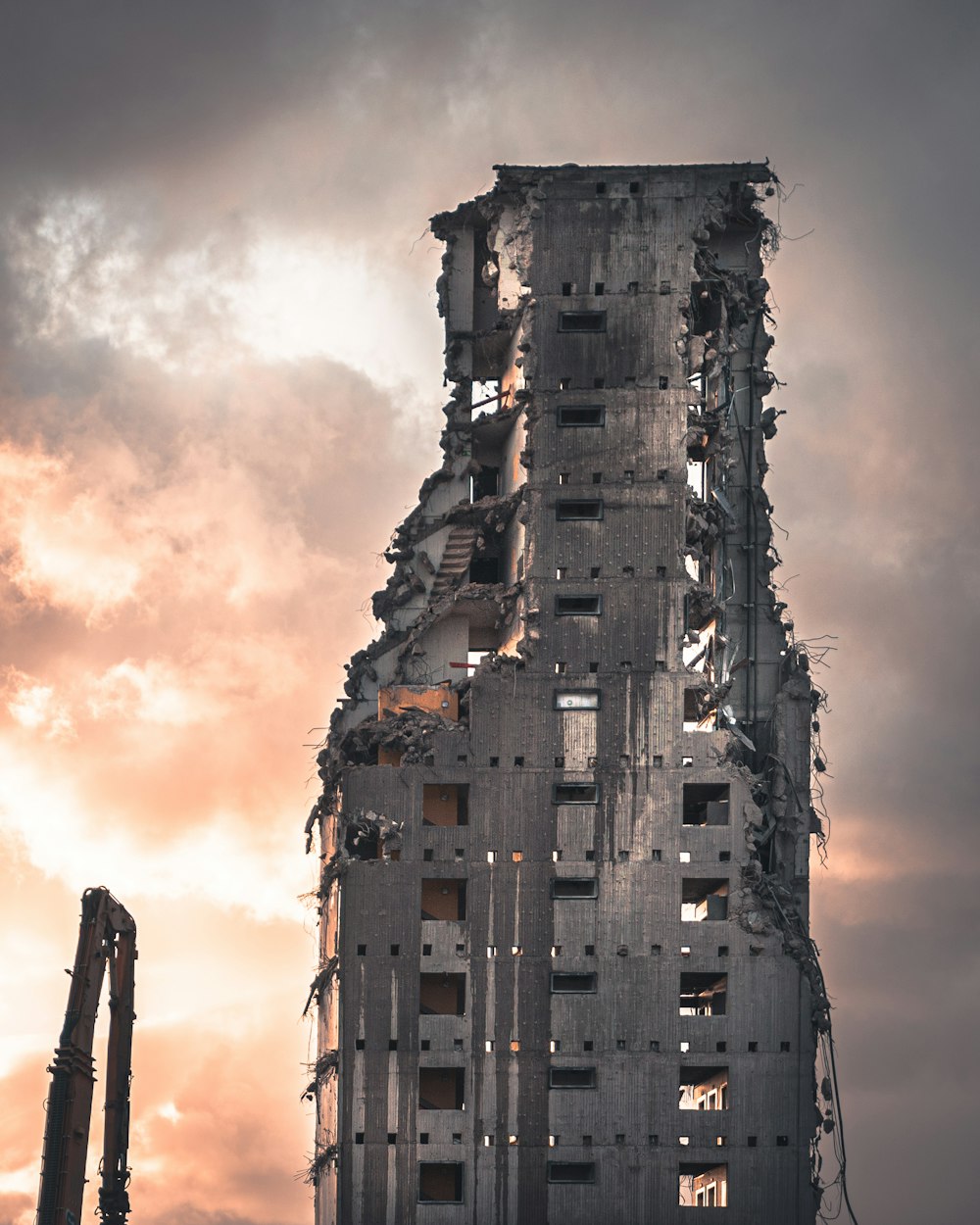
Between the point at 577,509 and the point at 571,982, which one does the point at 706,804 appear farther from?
the point at 577,509

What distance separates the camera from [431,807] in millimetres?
98688

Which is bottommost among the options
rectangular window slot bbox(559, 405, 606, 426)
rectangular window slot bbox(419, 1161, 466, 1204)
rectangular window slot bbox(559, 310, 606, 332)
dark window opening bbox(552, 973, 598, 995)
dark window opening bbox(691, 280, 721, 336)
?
rectangular window slot bbox(419, 1161, 466, 1204)

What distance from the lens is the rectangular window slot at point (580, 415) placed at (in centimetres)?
10012

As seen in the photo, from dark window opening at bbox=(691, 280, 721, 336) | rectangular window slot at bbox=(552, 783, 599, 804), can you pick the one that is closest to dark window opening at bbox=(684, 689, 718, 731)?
rectangular window slot at bbox=(552, 783, 599, 804)

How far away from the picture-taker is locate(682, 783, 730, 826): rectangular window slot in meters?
96.9

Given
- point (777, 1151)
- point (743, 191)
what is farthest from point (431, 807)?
point (743, 191)

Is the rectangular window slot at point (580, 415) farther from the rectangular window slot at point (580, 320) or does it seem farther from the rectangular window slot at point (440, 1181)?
the rectangular window slot at point (440, 1181)

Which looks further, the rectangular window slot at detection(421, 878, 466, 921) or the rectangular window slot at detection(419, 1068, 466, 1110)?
the rectangular window slot at detection(421, 878, 466, 921)

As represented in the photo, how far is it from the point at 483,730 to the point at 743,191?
22855 millimetres

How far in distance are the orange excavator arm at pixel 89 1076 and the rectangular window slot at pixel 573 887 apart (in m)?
14.8

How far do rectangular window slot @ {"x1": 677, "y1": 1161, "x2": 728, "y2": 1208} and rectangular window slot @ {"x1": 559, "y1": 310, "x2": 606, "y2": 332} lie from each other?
3043 cm

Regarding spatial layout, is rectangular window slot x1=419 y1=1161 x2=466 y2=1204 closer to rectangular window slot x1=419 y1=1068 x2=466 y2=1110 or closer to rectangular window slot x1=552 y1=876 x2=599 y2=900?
rectangular window slot x1=419 y1=1068 x2=466 y2=1110

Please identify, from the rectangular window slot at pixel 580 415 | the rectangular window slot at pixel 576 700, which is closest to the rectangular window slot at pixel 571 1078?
the rectangular window slot at pixel 576 700

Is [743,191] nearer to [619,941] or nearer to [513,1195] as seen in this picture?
[619,941]
